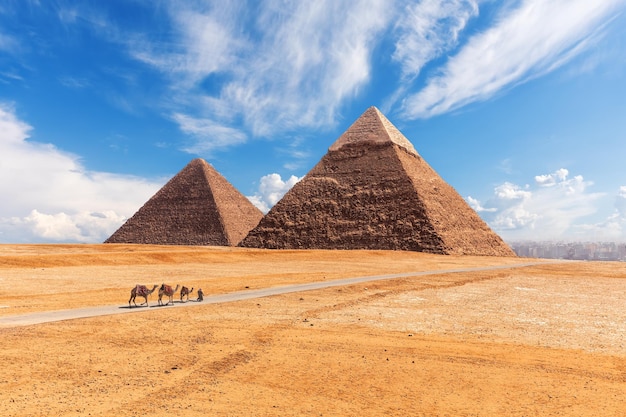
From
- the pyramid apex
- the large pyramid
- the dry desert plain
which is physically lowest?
the dry desert plain

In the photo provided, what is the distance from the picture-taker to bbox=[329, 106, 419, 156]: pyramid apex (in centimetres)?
8094

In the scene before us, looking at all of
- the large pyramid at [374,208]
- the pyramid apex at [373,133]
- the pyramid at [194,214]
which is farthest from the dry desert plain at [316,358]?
the pyramid at [194,214]

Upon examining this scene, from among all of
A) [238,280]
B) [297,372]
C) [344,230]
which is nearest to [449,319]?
[297,372]

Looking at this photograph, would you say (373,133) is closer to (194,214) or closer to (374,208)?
(374,208)

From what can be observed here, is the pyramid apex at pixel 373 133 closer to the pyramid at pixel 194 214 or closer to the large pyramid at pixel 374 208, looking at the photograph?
the large pyramid at pixel 374 208

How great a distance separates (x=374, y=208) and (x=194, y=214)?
4600 cm

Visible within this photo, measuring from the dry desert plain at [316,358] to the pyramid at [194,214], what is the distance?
3100 inches

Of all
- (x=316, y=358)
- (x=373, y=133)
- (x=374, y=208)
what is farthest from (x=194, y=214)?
(x=316, y=358)

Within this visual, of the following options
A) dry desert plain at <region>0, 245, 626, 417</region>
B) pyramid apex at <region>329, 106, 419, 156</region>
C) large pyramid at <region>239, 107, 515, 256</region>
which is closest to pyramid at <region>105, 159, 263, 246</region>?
large pyramid at <region>239, 107, 515, 256</region>

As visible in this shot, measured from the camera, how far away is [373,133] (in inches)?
3231

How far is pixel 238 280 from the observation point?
67.3 feet

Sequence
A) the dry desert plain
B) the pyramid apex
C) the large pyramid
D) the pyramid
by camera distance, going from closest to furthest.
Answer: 1. the dry desert plain
2. the large pyramid
3. the pyramid apex
4. the pyramid

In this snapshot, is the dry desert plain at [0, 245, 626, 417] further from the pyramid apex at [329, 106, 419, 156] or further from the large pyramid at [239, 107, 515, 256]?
the pyramid apex at [329, 106, 419, 156]

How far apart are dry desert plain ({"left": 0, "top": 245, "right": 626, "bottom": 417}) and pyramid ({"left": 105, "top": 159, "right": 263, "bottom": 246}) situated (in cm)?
7874
